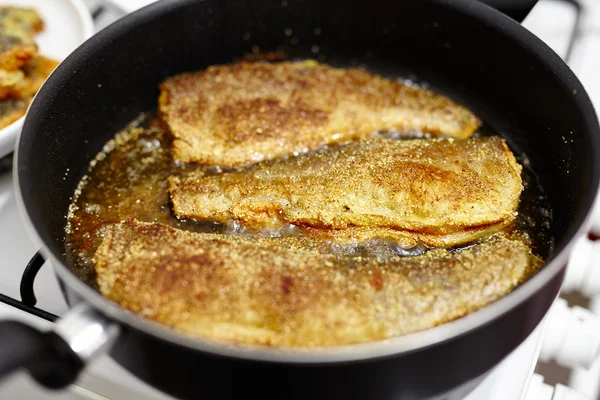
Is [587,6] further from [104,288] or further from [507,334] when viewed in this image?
[104,288]

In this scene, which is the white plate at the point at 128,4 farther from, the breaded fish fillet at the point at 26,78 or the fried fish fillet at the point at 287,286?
the fried fish fillet at the point at 287,286

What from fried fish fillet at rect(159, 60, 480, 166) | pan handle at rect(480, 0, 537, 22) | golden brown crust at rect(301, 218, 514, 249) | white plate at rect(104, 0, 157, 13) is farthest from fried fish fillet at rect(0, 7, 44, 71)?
pan handle at rect(480, 0, 537, 22)

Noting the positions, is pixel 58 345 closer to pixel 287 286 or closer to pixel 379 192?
pixel 287 286

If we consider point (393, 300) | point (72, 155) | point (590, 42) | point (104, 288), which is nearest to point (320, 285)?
point (393, 300)

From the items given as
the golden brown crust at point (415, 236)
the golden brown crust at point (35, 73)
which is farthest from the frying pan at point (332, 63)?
the golden brown crust at point (35, 73)

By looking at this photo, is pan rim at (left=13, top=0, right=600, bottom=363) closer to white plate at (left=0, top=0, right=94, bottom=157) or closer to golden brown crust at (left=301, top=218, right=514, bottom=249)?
golden brown crust at (left=301, top=218, right=514, bottom=249)

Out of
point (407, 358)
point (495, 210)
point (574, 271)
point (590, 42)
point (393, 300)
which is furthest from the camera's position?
point (590, 42)

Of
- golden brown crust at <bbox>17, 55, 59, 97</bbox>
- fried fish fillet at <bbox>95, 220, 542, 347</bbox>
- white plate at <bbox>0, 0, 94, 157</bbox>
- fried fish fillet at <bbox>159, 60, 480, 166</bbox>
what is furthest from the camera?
white plate at <bbox>0, 0, 94, 157</bbox>
